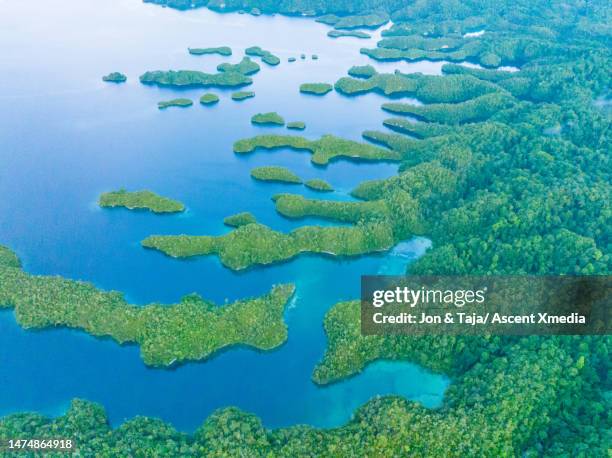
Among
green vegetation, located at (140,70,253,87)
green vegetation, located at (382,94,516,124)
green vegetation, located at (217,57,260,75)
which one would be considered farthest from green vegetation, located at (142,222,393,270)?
green vegetation, located at (217,57,260,75)

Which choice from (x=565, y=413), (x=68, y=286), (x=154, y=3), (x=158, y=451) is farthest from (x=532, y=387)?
(x=154, y=3)

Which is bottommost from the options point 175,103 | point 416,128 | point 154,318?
point 154,318

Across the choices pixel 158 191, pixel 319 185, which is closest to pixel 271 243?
pixel 319 185

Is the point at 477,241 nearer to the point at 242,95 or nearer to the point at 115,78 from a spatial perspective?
the point at 242,95

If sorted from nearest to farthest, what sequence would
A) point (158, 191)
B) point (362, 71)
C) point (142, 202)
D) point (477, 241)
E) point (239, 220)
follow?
point (477, 241)
point (239, 220)
point (142, 202)
point (158, 191)
point (362, 71)

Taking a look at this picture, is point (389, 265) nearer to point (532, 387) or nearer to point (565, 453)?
point (532, 387)

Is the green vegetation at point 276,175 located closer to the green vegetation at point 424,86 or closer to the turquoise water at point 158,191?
the turquoise water at point 158,191
